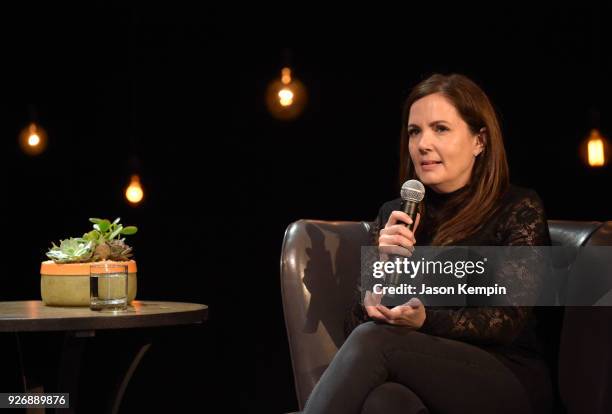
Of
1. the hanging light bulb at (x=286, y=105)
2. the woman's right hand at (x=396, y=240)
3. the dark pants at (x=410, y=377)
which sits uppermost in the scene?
the hanging light bulb at (x=286, y=105)

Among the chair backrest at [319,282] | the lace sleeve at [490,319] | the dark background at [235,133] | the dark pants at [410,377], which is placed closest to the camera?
the dark pants at [410,377]

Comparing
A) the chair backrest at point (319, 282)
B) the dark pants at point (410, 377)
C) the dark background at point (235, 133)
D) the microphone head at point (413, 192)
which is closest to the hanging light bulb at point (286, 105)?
the dark background at point (235, 133)

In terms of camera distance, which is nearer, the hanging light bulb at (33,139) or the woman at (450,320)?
the woman at (450,320)

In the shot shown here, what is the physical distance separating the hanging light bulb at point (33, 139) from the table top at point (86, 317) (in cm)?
276

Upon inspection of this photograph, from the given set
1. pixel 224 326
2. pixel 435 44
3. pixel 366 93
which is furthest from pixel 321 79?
pixel 224 326

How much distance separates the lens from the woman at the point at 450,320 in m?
1.70

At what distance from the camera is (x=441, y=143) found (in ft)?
6.78

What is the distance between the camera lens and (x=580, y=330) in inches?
76.7

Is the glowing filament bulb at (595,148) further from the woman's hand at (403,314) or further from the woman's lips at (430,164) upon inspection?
the woman's hand at (403,314)

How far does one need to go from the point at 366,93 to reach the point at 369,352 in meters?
3.29

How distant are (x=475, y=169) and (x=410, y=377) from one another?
660mm

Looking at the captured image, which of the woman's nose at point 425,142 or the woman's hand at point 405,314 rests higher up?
the woman's nose at point 425,142

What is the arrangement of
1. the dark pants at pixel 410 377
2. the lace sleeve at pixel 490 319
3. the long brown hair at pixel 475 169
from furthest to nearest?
the long brown hair at pixel 475 169
the lace sleeve at pixel 490 319
the dark pants at pixel 410 377

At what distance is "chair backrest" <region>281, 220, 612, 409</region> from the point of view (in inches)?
85.4
